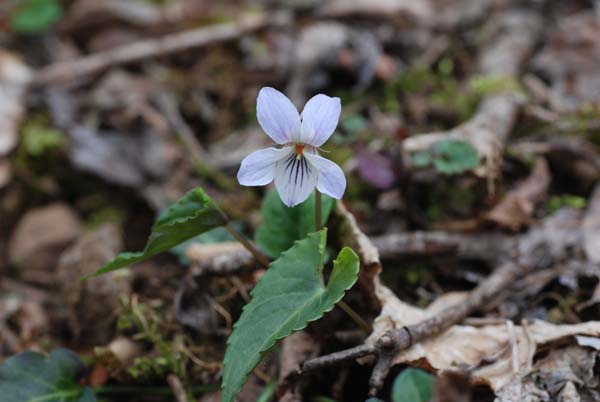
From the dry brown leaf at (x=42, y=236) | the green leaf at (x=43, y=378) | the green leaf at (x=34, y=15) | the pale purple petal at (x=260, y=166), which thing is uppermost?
the green leaf at (x=34, y=15)

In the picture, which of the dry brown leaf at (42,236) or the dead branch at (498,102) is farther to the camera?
the dry brown leaf at (42,236)

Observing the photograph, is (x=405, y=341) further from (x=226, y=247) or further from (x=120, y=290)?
(x=120, y=290)

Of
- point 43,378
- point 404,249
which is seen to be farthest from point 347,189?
point 43,378

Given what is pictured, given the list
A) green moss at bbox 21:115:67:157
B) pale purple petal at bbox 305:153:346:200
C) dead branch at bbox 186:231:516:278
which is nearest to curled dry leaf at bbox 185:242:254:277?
dead branch at bbox 186:231:516:278

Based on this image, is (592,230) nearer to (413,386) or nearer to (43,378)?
(413,386)

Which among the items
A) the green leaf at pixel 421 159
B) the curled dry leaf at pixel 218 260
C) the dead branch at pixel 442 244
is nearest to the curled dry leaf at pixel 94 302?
the curled dry leaf at pixel 218 260

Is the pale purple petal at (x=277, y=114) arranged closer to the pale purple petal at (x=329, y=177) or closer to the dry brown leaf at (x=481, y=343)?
the pale purple petal at (x=329, y=177)
